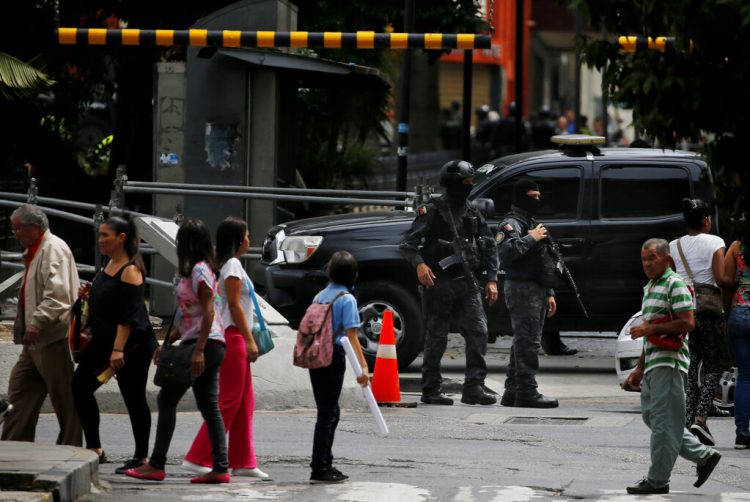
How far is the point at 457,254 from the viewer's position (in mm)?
12367

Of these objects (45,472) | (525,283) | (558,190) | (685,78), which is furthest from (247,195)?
(685,78)

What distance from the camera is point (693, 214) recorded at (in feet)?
37.2

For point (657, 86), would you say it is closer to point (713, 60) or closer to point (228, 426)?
point (713, 60)

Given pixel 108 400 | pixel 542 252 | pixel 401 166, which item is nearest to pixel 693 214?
pixel 542 252

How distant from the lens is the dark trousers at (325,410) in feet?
29.4

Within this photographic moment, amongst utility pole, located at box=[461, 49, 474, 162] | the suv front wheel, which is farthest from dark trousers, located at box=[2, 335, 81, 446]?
utility pole, located at box=[461, 49, 474, 162]

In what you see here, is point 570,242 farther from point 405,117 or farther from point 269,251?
point 405,117

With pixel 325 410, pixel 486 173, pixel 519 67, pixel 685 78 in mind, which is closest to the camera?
pixel 685 78

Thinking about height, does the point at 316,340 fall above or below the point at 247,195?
below

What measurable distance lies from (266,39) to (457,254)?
518 cm

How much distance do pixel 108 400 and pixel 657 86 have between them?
239 inches

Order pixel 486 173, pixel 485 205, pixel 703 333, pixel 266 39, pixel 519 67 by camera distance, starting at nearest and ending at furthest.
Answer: pixel 703 333 < pixel 485 205 < pixel 486 173 < pixel 266 39 < pixel 519 67

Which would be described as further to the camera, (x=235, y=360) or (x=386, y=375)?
(x=386, y=375)

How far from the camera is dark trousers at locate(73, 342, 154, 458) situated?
357 inches
